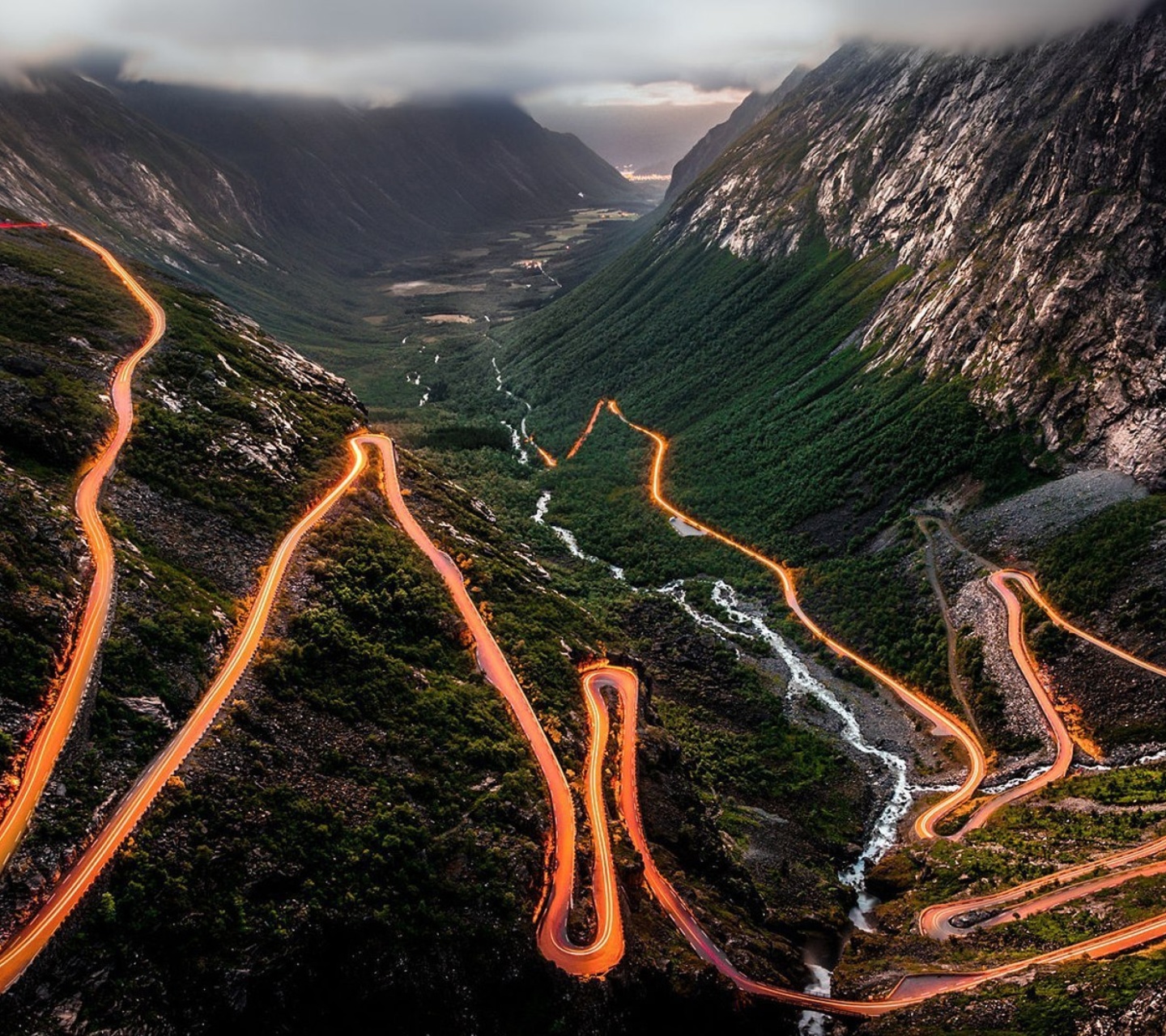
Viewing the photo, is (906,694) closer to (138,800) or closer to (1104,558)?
(1104,558)

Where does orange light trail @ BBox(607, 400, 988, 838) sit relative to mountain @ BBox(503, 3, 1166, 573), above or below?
below

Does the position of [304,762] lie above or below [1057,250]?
below

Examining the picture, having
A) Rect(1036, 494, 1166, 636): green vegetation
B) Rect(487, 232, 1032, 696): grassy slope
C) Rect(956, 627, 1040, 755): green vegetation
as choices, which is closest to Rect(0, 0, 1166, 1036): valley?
Rect(1036, 494, 1166, 636): green vegetation

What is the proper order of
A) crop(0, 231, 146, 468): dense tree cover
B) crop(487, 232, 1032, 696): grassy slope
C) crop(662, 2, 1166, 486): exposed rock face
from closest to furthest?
crop(0, 231, 146, 468): dense tree cover → crop(662, 2, 1166, 486): exposed rock face → crop(487, 232, 1032, 696): grassy slope

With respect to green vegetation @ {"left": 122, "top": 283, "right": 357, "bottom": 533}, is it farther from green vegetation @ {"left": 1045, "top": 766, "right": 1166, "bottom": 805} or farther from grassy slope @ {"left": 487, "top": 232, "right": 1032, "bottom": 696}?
green vegetation @ {"left": 1045, "top": 766, "right": 1166, "bottom": 805}

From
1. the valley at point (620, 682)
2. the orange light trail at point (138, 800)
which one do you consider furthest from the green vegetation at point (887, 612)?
the orange light trail at point (138, 800)

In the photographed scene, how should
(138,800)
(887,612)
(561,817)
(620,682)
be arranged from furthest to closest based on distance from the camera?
(887,612) → (620,682) → (561,817) → (138,800)

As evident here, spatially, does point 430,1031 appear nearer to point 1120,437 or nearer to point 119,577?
point 119,577

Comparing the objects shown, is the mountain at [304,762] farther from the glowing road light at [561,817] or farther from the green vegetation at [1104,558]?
the green vegetation at [1104,558]

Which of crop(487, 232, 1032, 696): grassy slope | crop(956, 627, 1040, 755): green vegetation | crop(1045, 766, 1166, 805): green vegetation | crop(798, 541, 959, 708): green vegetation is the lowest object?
crop(1045, 766, 1166, 805): green vegetation

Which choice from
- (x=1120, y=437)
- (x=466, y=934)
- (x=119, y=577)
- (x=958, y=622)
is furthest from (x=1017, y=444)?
(x=119, y=577)

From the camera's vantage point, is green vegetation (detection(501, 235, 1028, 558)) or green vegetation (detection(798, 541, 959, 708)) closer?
green vegetation (detection(798, 541, 959, 708))

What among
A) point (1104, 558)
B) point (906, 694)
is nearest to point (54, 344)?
point (906, 694)
